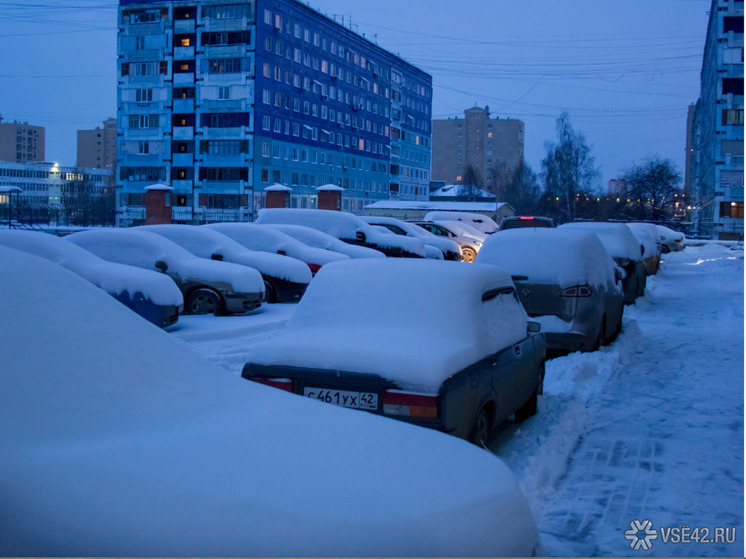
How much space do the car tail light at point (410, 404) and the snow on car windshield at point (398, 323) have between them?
0.06m

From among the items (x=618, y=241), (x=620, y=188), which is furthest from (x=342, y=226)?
(x=620, y=188)

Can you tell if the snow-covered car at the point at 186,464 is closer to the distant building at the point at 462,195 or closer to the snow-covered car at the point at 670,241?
the snow-covered car at the point at 670,241

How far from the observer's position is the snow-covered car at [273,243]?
56.1 ft

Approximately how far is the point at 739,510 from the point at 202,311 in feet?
33.3

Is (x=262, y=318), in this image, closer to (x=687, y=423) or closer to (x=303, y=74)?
(x=687, y=423)

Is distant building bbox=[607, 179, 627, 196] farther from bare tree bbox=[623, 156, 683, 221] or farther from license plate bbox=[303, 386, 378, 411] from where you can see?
license plate bbox=[303, 386, 378, 411]

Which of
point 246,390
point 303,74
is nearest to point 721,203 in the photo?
point 303,74

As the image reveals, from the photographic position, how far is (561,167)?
8275 cm

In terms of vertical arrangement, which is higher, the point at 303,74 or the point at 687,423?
the point at 303,74

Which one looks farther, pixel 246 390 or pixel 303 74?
pixel 303 74

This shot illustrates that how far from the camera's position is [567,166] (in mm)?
82438

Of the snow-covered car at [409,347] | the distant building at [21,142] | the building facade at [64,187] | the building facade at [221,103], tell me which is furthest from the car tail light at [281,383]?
the distant building at [21,142]

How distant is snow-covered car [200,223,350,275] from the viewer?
17.1 meters

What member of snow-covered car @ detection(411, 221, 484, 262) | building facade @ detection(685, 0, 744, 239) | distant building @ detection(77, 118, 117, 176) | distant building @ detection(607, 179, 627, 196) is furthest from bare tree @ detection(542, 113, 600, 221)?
distant building @ detection(77, 118, 117, 176)
